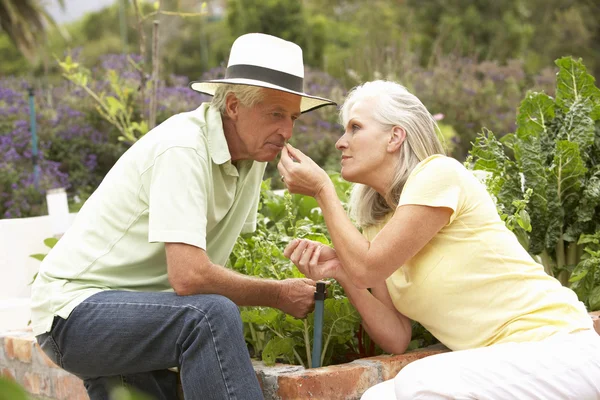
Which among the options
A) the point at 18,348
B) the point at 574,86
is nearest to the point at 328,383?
the point at 18,348

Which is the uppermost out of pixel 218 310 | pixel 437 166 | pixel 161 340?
pixel 437 166

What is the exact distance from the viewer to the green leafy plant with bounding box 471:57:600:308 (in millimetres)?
3660

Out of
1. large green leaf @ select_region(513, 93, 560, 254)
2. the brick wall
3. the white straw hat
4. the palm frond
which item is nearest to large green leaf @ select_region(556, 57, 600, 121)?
large green leaf @ select_region(513, 93, 560, 254)

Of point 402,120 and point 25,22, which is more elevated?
point 402,120

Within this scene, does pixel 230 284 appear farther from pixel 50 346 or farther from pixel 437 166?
pixel 437 166

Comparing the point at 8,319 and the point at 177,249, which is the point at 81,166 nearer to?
the point at 8,319

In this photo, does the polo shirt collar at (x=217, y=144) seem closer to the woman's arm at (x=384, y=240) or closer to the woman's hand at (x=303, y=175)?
the woman's hand at (x=303, y=175)

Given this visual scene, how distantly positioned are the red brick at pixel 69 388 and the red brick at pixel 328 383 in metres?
1.11

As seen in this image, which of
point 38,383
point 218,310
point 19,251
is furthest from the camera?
point 19,251

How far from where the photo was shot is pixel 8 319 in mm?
4516

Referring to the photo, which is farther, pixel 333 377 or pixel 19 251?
pixel 19 251

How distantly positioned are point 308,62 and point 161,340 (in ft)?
45.6

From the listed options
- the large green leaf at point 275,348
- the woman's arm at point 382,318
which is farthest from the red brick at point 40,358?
the woman's arm at point 382,318

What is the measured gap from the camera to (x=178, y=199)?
256 centimetres
